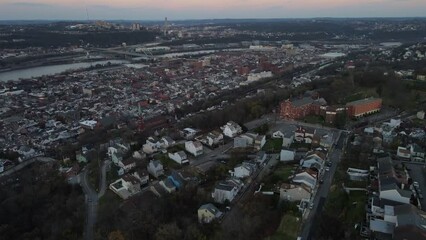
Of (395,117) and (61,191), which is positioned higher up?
(395,117)

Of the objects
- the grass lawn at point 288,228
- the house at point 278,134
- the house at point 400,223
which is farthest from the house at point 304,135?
the grass lawn at point 288,228

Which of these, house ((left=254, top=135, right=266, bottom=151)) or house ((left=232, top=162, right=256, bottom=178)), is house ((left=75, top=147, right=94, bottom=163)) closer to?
house ((left=232, top=162, right=256, bottom=178))

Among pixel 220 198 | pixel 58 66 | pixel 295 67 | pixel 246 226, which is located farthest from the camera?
pixel 58 66

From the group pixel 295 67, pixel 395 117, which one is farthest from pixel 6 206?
pixel 295 67

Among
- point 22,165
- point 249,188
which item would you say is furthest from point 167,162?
point 22,165

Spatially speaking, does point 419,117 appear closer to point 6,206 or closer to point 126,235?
point 126,235

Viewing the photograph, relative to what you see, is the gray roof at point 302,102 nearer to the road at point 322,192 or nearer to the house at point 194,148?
the road at point 322,192
